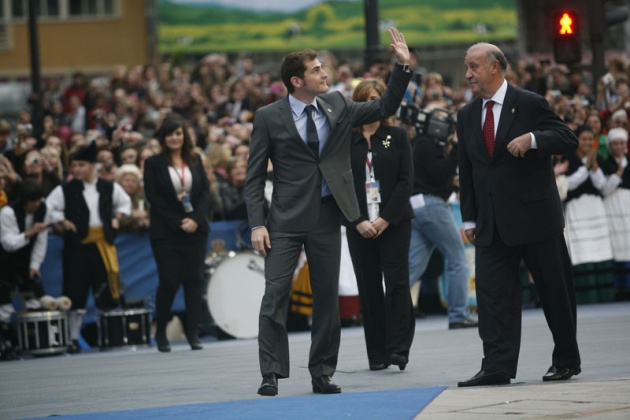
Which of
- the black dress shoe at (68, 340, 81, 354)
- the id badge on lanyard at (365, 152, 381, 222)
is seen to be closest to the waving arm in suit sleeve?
the black dress shoe at (68, 340, 81, 354)

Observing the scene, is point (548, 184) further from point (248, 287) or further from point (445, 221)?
point (248, 287)

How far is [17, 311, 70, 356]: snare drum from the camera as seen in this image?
15461mm

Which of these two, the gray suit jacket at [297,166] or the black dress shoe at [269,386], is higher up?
the gray suit jacket at [297,166]

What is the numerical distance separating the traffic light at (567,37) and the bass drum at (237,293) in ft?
17.2

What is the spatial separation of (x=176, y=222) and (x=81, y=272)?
164 cm

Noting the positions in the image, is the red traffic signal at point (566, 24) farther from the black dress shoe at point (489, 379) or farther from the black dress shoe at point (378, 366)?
the black dress shoe at point (489, 379)

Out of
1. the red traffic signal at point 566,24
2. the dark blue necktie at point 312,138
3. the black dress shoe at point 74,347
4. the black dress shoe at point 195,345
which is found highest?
the red traffic signal at point 566,24

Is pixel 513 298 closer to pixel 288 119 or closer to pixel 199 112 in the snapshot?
pixel 288 119

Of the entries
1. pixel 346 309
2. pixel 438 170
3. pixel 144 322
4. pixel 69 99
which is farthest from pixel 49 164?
pixel 69 99

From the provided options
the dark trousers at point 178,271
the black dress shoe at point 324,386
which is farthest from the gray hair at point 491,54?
the dark trousers at point 178,271

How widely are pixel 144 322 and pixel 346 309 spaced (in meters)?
2.47

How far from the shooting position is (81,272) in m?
16.1

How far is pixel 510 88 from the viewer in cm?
998

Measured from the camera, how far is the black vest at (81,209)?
1609 centimetres
